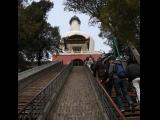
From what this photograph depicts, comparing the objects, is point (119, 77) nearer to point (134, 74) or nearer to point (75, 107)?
point (134, 74)

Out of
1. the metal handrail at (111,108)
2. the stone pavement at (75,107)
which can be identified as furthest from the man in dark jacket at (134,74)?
the stone pavement at (75,107)

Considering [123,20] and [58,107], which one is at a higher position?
[123,20]

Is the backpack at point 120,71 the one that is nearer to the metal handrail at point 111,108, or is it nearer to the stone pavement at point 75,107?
the metal handrail at point 111,108

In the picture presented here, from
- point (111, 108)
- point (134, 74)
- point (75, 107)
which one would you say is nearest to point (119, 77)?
point (111, 108)

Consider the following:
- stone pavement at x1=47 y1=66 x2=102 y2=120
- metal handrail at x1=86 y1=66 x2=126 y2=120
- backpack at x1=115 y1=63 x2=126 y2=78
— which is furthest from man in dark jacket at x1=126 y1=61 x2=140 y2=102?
stone pavement at x1=47 y1=66 x2=102 y2=120

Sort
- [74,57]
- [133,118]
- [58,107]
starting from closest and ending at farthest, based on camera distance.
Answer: [133,118], [58,107], [74,57]

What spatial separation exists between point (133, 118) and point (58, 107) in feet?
19.1

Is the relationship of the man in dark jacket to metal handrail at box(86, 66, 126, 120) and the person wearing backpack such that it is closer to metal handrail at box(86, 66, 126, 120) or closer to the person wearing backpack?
metal handrail at box(86, 66, 126, 120)

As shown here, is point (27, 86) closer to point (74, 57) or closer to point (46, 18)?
point (46, 18)

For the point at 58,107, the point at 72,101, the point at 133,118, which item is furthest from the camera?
the point at 72,101

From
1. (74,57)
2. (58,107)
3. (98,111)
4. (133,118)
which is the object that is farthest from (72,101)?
(74,57)

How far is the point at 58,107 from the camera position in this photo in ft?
55.3
